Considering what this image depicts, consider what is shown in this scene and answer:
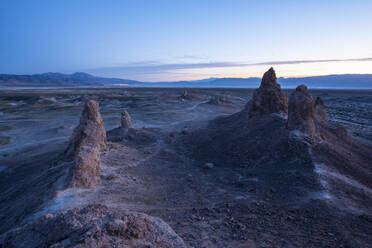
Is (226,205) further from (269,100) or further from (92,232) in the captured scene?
(269,100)

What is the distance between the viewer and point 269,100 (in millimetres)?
18984

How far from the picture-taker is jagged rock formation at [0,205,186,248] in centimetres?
473

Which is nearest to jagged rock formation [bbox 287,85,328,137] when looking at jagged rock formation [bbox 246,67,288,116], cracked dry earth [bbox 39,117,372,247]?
cracked dry earth [bbox 39,117,372,247]

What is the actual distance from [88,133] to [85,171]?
4.28 metres

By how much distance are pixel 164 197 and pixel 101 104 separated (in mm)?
50414

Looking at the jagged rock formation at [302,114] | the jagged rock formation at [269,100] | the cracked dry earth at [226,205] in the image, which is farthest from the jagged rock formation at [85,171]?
the jagged rock formation at [269,100]

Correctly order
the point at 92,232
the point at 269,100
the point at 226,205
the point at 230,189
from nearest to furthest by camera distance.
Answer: the point at 92,232 → the point at 226,205 → the point at 230,189 → the point at 269,100

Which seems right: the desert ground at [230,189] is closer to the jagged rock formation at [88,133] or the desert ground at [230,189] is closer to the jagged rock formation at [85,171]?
the jagged rock formation at [85,171]

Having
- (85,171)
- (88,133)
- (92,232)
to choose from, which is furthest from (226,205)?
(88,133)

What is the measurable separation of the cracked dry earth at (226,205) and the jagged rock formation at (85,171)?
1.32 feet

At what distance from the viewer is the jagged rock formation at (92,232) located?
15.5 ft

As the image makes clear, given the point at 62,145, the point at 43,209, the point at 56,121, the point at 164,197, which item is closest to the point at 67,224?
the point at 43,209

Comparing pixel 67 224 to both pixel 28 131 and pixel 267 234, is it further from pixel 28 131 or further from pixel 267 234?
pixel 28 131

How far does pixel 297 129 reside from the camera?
44.0 ft
